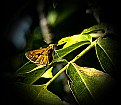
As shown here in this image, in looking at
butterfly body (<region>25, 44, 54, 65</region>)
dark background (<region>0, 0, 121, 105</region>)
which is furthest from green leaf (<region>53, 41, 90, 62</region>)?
dark background (<region>0, 0, 121, 105</region>)

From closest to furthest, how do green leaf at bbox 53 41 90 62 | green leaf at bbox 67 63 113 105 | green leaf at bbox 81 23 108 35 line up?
green leaf at bbox 67 63 113 105
green leaf at bbox 53 41 90 62
green leaf at bbox 81 23 108 35

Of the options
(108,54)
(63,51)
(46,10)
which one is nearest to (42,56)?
(63,51)

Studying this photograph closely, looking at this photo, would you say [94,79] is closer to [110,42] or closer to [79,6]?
[110,42]

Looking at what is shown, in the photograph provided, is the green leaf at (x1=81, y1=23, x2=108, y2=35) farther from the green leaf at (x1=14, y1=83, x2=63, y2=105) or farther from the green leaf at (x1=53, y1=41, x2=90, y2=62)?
the green leaf at (x1=14, y1=83, x2=63, y2=105)

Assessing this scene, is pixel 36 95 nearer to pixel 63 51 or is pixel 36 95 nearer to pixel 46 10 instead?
pixel 63 51

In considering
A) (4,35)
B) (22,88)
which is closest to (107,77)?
(22,88)
